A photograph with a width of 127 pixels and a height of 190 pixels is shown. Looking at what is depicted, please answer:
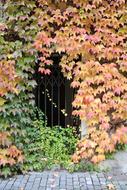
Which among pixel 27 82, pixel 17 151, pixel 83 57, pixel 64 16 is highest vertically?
pixel 64 16

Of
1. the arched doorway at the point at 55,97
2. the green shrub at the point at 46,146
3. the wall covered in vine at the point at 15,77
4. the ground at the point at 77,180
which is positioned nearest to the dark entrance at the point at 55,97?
the arched doorway at the point at 55,97

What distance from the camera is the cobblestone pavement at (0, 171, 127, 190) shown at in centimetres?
585

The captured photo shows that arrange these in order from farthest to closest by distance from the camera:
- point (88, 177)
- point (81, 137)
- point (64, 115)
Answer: point (64, 115)
point (81, 137)
point (88, 177)

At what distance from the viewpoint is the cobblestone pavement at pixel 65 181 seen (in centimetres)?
585

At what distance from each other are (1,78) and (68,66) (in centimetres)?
116

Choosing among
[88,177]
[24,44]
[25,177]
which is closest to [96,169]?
[88,177]

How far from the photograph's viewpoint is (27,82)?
665 cm

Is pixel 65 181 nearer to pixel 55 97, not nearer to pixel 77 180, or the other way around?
pixel 77 180

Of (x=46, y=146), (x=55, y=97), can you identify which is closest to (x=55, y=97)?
(x=55, y=97)

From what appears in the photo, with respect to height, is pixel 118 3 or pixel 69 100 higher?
pixel 118 3

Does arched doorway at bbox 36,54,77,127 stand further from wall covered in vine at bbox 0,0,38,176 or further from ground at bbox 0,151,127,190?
ground at bbox 0,151,127,190

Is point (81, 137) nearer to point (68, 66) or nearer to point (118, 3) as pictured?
point (68, 66)

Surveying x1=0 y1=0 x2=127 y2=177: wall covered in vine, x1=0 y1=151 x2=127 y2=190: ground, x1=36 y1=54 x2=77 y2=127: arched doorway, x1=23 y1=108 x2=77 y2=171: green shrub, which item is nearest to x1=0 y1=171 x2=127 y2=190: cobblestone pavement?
x1=0 y1=151 x2=127 y2=190: ground

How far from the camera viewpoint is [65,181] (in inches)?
242
